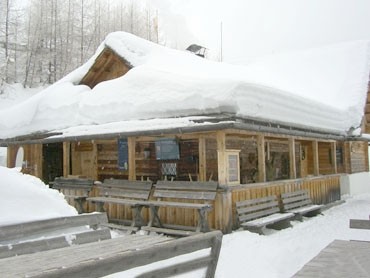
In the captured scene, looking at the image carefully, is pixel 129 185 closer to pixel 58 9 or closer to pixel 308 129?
pixel 308 129

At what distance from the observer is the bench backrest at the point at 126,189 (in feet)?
37.9

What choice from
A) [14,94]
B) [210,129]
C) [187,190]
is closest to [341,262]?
[210,129]

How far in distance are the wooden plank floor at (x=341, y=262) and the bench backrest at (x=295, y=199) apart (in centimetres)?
731

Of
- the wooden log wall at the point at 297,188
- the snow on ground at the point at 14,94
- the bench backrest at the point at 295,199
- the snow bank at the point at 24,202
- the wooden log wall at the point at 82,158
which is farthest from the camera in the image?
the snow on ground at the point at 14,94

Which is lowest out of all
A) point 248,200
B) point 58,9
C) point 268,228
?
point 268,228

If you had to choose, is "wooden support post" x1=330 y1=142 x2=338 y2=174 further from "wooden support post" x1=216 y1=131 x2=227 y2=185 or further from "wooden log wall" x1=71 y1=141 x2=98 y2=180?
"wooden log wall" x1=71 y1=141 x2=98 y2=180

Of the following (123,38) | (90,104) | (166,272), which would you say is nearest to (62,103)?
(90,104)

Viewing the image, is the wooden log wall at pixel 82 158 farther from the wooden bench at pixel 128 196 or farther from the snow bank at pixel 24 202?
the snow bank at pixel 24 202

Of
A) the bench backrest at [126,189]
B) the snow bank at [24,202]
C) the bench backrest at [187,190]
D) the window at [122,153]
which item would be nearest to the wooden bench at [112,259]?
the snow bank at [24,202]

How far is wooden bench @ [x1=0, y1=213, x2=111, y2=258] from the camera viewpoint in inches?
177

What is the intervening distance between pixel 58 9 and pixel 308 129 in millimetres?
39078

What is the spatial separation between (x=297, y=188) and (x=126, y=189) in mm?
5693

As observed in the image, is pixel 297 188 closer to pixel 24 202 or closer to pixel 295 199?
pixel 295 199

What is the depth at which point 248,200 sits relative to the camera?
10844 millimetres
